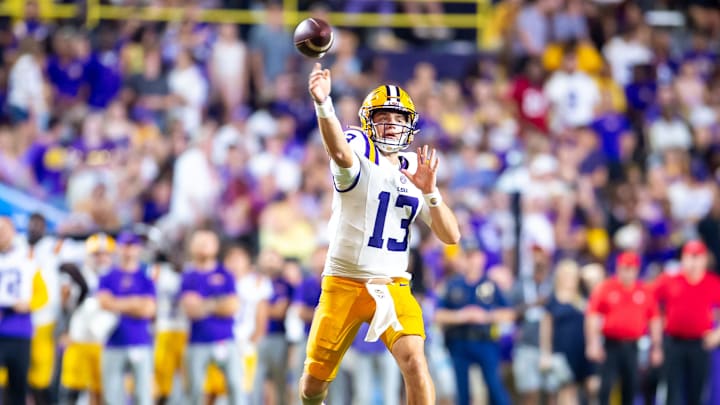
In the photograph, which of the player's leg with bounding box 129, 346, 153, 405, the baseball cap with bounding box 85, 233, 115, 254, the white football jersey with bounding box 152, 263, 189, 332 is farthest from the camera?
the white football jersey with bounding box 152, 263, 189, 332

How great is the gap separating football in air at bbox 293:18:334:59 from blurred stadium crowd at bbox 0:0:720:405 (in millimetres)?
4519

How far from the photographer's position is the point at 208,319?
1092 centimetres

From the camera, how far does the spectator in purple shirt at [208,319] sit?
1088 cm

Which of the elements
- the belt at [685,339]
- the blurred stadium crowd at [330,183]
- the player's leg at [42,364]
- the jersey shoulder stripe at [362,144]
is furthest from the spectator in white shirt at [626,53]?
the jersey shoulder stripe at [362,144]

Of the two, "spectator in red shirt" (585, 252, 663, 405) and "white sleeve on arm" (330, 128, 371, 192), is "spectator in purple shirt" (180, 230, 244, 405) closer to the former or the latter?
"spectator in red shirt" (585, 252, 663, 405)

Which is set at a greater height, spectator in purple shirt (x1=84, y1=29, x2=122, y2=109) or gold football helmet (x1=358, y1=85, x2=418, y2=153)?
spectator in purple shirt (x1=84, y1=29, x2=122, y2=109)

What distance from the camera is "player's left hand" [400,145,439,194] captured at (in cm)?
669

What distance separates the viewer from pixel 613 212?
1388cm

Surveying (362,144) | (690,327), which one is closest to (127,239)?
(362,144)

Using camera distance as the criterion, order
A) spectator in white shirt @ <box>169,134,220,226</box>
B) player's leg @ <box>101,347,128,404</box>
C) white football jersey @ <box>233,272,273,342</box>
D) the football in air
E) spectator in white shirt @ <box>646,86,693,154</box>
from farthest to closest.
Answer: spectator in white shirt @ <box>646,86,693,154</box>, spectator in white shirt @ <box>169,134,220,226</box>, white football jersey @ <box>233,272,273,342</box>, player's leg @ <box>101,347,128,404</box>, the football in air

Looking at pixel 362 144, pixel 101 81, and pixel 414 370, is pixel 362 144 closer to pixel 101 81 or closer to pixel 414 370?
pixel 414 370

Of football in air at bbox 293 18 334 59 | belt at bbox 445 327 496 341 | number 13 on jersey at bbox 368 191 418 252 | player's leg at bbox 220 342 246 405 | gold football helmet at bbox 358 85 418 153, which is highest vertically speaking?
football in air at bbox 293 18 334 59

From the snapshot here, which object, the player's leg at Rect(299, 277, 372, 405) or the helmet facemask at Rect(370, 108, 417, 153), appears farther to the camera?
the helmet facemask at Rect(370, 108, 417, 153)

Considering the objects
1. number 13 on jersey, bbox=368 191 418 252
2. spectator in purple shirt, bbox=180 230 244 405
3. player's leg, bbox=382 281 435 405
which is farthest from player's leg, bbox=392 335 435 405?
spectator in purple shirt, bbox=180 230 244 405
